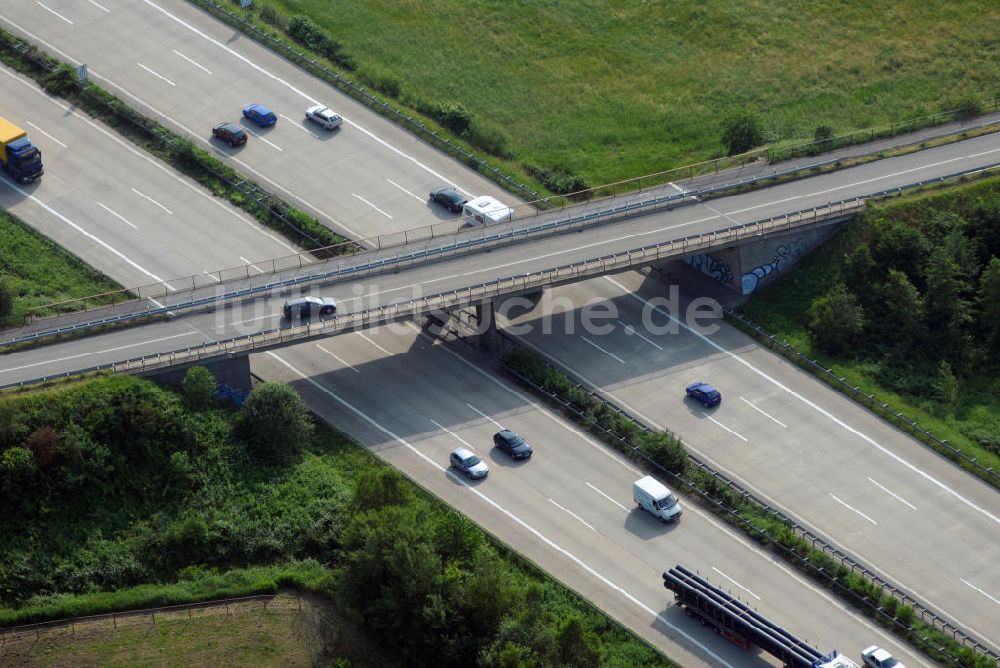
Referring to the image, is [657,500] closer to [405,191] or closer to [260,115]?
[405,191]

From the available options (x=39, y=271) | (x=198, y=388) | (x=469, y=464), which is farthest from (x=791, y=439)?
(x=39, y=271)

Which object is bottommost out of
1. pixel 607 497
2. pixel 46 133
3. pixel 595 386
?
pixel 607 497

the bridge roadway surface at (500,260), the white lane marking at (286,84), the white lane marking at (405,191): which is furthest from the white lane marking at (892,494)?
the white lane marking at (405,191)

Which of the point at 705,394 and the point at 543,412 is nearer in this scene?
the point at 543,412

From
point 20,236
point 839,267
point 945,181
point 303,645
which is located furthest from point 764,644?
point 20,236

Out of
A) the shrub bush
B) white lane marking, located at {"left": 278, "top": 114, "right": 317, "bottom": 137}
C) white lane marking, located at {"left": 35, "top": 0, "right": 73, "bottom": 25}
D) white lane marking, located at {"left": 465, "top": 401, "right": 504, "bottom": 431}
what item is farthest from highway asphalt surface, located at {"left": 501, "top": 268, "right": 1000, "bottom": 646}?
white lane marking, located at {"left": 35, "top": 0, "right": 73, "bottom": 25}

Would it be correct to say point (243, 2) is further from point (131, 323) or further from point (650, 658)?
point (650, 658)

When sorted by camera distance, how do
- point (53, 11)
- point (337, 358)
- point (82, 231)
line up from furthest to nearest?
point (53, 11)
point (82, 231)
point (337, 358)

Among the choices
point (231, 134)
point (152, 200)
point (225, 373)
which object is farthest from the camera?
point (231, 134)
